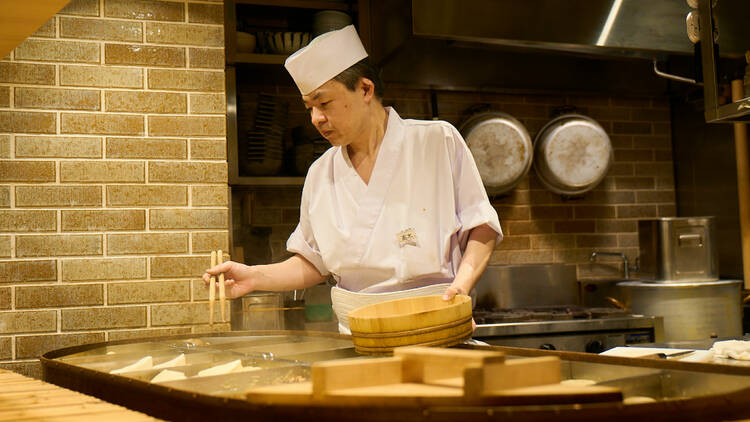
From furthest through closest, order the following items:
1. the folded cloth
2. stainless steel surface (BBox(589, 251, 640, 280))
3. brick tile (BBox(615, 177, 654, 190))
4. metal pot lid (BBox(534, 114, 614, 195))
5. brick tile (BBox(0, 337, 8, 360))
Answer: brick tile (BBox(615, 177, 654, 190)) < stainless steel surface (BBox(589, 251, 640, 280)) < metal pot lid (BBox(534, 114, 614, 195)) < brick tile (BBox(0, 337, 8, 360)) < the folded cloth

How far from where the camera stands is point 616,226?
15.1 ft

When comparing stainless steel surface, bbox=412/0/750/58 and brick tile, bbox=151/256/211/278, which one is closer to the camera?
brick tile, bbox=151/256/211/278

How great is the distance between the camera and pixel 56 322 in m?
2.87

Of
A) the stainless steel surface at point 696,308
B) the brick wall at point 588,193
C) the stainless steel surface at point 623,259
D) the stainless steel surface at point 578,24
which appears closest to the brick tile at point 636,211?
the brick wall at point 588,193

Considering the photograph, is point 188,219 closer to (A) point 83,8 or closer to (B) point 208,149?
(B) point 208,149

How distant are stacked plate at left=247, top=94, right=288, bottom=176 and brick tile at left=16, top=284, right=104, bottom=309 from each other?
0.87 metres

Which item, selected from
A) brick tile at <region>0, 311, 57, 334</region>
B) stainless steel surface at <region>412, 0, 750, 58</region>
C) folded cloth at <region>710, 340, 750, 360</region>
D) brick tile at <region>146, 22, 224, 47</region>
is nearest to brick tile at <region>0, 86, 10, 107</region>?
brick tile at <region>146, 22, 224, 47</region>

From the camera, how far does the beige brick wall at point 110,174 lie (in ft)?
9.34

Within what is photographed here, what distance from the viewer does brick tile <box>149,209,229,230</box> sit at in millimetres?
3002

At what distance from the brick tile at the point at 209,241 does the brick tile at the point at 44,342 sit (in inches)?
19.7

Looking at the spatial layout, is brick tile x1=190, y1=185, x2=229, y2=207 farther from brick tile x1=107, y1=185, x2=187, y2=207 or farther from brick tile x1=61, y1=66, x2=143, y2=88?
brick tile x1=61, y1=66, x2=143, y2=88

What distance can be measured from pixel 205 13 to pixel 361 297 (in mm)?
1552

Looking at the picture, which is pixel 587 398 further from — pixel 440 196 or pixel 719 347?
pixel 440 196

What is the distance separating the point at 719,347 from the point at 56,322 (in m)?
2.32
